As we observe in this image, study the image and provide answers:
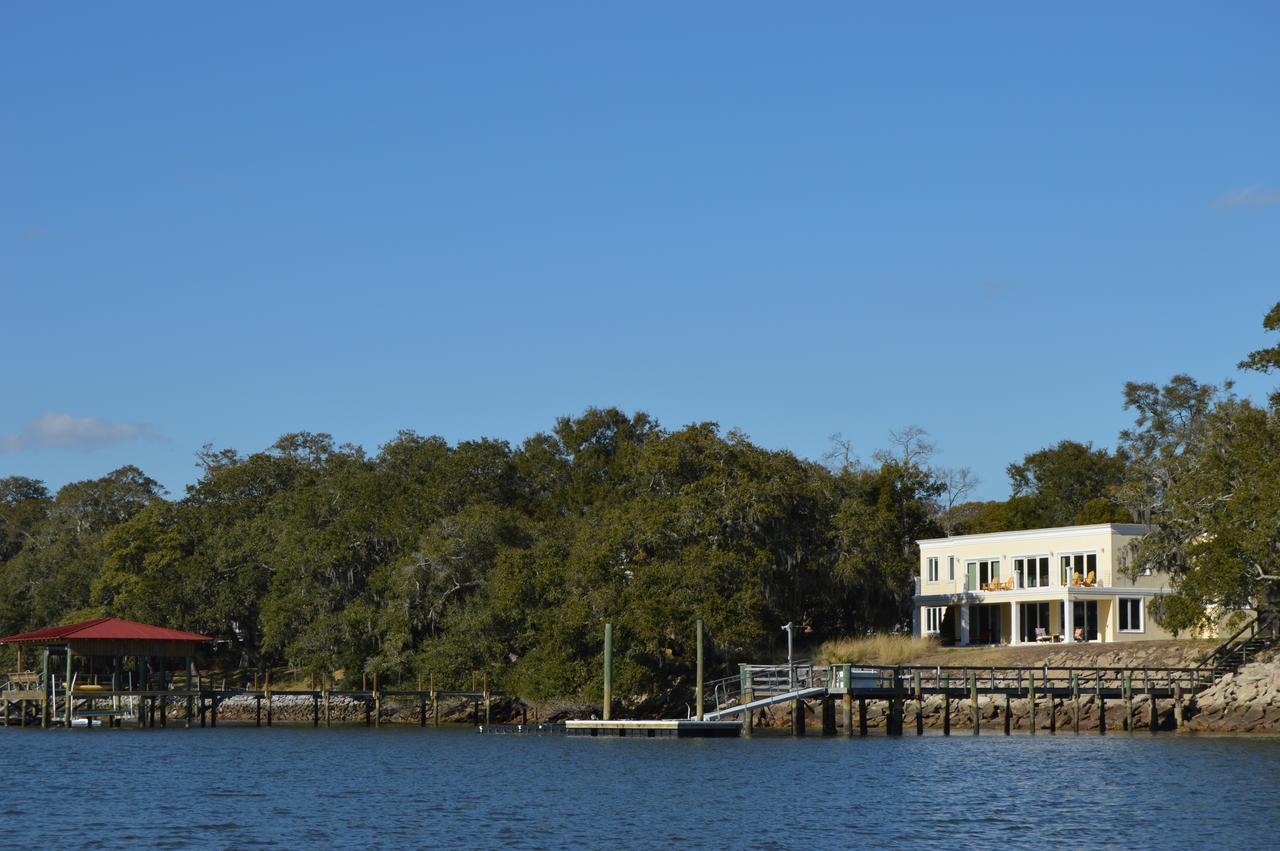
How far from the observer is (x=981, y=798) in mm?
37312

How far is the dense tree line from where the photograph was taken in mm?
62562

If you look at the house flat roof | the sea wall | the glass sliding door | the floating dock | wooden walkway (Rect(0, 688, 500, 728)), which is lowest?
wooden walkway (Rect(0, 688, 500, 728))

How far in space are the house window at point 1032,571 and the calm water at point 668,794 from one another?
16693 mm

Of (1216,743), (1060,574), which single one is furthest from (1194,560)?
(1060,574)

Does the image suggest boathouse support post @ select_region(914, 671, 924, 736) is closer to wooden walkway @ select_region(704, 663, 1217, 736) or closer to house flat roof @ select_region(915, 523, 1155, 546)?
wooden walkway @ select_region(704, 663, 1217, 736)

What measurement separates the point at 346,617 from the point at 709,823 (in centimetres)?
4597

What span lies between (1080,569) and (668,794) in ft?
122

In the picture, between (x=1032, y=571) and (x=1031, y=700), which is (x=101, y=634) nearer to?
(x=1031, y=700)

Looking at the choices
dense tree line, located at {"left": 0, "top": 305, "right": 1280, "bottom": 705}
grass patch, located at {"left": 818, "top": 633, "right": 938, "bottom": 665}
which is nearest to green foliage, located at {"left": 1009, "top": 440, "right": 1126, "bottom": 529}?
dense tree line, located at {"left": 0, "top": 305, "right": 1280, "bottom": 705}

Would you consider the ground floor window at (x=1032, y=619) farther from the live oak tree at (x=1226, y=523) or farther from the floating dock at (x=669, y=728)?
A: the floating dock at (x=669, y=728)

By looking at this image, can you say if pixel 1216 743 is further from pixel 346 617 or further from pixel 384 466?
Result: pixel 384 466

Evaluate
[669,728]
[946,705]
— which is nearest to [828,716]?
[946,705]

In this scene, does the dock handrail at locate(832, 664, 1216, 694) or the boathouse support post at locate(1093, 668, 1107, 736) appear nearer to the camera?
the dock handrail at locate(832, 664, 1216, 694)

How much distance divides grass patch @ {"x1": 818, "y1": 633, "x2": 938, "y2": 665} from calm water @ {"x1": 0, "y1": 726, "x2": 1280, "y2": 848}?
10.1m
